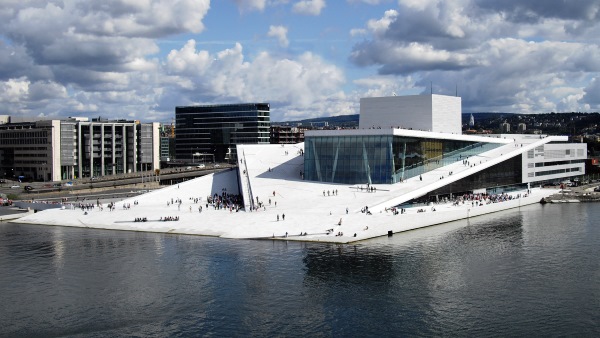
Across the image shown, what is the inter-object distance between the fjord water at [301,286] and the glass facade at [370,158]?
16.0 metres

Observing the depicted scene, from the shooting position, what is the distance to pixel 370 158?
2825 inches

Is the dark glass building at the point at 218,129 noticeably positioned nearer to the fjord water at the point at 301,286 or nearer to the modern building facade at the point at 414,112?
the modern building facade at the point at 414,112

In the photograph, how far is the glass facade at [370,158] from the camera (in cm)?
7112

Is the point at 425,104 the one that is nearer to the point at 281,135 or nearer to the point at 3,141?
the point at 3,141

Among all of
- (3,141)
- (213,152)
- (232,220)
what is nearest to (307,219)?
(232,220)

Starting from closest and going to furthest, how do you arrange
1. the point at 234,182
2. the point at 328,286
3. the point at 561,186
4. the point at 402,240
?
the point at 328,286
the point at 402,240
the point at 234,182
the point at 561,186

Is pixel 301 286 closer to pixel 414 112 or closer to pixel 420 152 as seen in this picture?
pixel 420 152

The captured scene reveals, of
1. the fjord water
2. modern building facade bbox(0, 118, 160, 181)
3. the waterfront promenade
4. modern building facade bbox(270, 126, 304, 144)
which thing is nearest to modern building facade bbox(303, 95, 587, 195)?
the waterfront promenade

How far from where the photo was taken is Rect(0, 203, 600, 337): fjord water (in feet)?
105

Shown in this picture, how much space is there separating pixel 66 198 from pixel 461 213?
4623 centimetres

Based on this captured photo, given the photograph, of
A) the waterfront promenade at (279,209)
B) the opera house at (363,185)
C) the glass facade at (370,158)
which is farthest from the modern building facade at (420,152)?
the waterfront promenade at (279,209)

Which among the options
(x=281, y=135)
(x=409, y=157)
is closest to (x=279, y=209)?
(x=409, y=157)

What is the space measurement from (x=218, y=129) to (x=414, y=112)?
8556 cm

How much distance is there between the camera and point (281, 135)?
177 meters
